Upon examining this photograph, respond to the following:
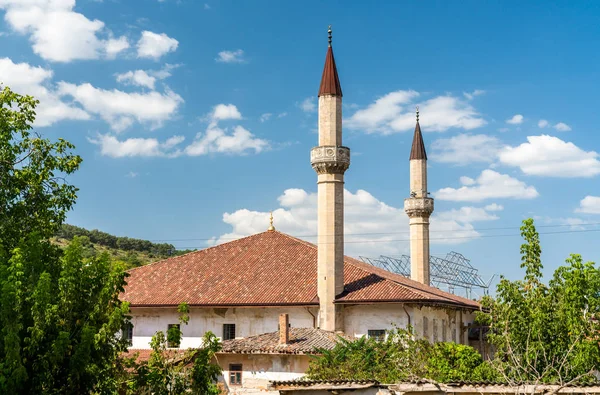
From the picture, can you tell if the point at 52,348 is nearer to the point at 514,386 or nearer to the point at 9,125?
the point at 9,125

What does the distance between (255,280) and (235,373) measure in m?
6.27

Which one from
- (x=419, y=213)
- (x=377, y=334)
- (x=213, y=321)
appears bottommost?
(x=377, y=334)

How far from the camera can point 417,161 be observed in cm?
4081

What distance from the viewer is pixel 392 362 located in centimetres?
2320

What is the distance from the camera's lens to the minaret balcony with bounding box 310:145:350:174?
3002cm

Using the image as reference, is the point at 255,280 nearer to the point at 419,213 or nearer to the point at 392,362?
the point at 392,362

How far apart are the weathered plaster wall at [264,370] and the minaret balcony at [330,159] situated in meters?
8.20

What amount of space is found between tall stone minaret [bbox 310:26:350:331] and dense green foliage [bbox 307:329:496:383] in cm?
478

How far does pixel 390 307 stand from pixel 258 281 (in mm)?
5956

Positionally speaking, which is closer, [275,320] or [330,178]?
[275,320]

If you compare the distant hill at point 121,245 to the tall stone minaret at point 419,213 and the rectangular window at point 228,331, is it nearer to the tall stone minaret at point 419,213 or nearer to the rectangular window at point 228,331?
the tall stone minaret at point 419,213

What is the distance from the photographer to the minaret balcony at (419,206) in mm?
39750

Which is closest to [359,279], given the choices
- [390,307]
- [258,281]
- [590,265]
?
[390,307]

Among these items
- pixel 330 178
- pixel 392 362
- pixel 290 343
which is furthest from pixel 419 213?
pixel 392 362
